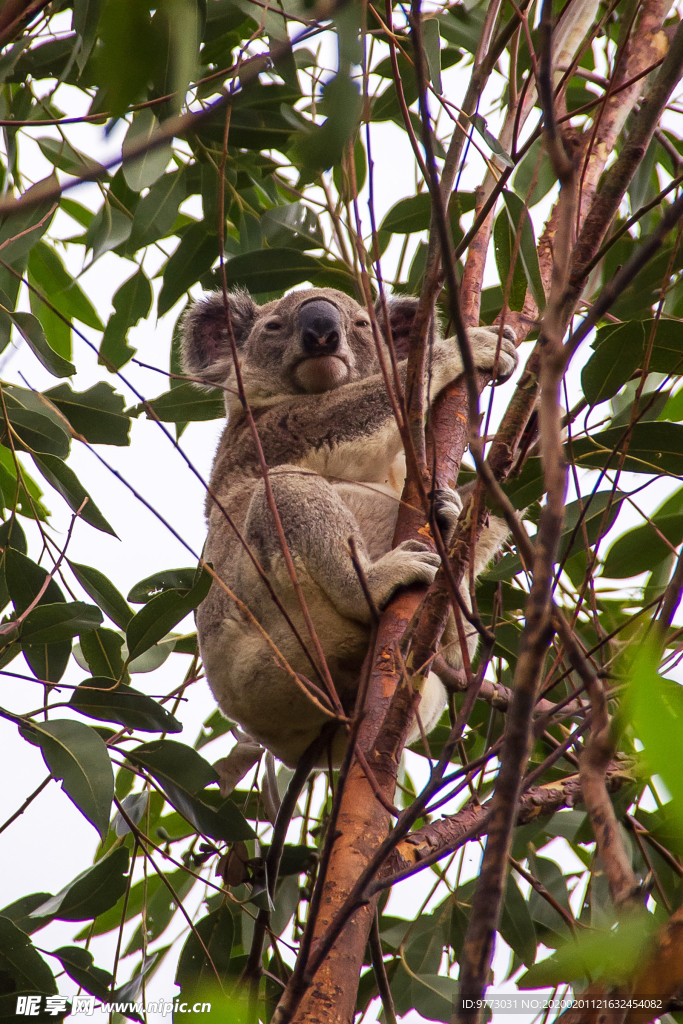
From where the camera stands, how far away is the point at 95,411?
250 centimetres

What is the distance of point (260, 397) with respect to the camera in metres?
3.56

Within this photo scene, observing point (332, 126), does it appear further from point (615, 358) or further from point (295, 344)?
point (295, 344)

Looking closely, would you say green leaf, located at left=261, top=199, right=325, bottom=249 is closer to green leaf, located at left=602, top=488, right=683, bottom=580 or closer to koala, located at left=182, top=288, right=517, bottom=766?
koala, located at left=182, top=288, right=517, bottom=766

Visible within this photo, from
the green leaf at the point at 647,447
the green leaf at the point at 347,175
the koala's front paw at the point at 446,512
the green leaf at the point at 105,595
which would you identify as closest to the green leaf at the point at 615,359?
the green leaf at the point at 647,447

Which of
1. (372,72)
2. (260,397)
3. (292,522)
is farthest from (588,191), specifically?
(260,397)

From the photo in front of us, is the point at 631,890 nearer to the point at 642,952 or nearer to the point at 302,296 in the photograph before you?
the point at 642,952

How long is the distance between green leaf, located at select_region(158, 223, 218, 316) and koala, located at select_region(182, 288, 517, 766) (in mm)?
262

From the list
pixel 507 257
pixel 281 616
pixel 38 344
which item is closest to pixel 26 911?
pixel 281 616

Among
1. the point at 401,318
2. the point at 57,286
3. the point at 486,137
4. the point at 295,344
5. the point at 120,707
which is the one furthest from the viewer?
the point at 401,318

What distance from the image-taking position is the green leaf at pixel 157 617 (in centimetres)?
226

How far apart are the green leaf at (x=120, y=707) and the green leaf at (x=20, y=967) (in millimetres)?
514

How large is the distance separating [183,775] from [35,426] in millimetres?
933

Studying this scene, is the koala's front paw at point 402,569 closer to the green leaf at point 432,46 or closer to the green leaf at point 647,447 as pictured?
the green leaf at point 647,447

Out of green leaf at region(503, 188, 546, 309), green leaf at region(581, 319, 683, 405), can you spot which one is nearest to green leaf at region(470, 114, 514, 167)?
green leaf at region(503, 188, 546, 309)
